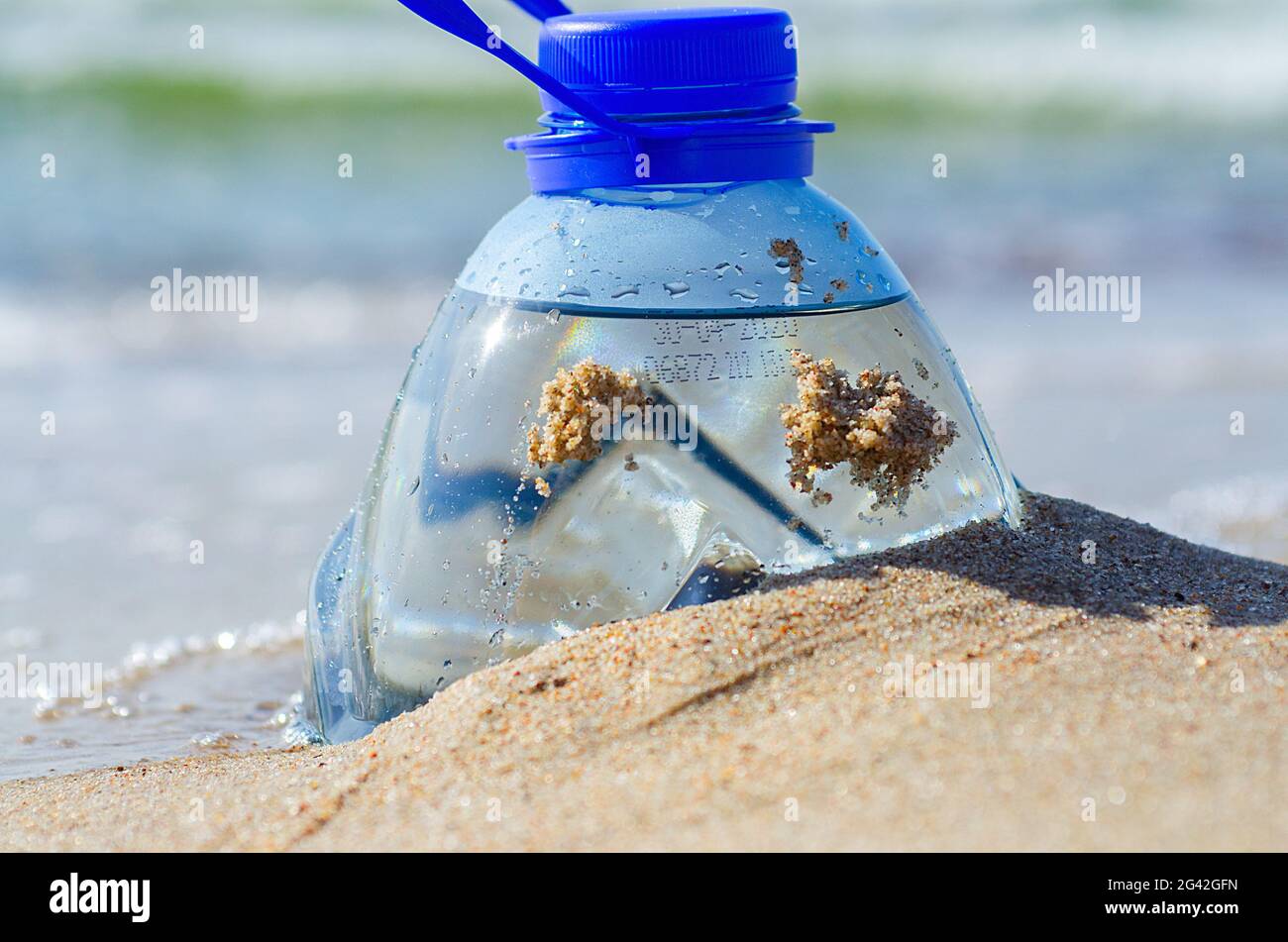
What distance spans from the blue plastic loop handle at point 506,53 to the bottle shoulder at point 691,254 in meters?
0.14

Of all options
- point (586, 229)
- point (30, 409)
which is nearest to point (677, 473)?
point (586, 229)

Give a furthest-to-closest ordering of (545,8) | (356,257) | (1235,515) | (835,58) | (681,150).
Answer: (835,58) < (356,257) < (1235,515) < (545,8) < (681,150)

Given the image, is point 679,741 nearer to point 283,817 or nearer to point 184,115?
point 283,817

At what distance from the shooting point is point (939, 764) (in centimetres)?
180

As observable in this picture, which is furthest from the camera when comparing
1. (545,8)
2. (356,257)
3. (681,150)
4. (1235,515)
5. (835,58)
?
(835,58)

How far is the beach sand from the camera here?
5.67 feet

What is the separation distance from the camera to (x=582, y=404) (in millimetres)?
2207

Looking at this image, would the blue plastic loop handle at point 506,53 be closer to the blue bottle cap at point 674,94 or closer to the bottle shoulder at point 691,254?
the blue bottle cap at point 674,94

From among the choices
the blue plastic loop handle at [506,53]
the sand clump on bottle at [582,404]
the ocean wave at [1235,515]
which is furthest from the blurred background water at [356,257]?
the blue plastic loop handle at [506,53]

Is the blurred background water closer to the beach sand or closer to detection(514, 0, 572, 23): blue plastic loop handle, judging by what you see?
the beach sand

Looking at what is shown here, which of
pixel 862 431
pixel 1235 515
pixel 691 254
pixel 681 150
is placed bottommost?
pixel 1235 515

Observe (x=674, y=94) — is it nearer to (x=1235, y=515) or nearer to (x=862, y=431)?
(x=862, y=431)

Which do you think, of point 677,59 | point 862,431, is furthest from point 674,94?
point 862,431

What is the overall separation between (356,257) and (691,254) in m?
7.64
